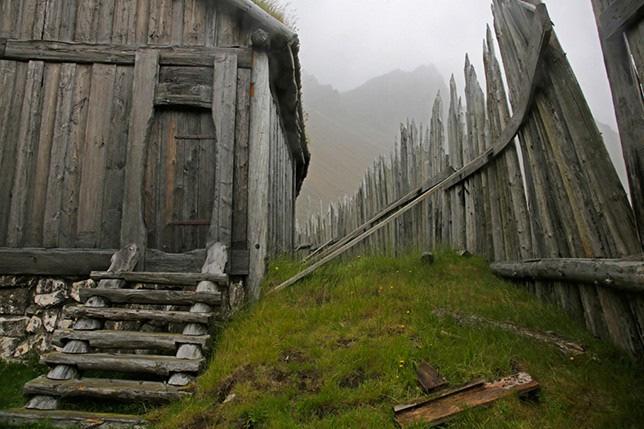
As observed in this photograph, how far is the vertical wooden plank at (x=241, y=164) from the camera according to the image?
5199 millimetres

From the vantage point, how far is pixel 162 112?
5.48 meters

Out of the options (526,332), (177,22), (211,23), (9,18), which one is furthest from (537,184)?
(9,18)

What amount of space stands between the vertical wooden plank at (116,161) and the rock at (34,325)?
101cm

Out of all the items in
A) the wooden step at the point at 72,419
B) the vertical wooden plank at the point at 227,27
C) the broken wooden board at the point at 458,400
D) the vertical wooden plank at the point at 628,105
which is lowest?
the wooden step at the point at 72,419

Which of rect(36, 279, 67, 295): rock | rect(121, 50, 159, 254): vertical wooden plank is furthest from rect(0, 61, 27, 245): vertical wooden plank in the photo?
rect(121, 50, 159, 254): vertical wooden plank

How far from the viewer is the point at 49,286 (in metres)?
5.01

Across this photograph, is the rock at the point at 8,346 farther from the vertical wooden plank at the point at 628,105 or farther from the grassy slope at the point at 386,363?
the vertical wooden plank at the point at 628,105

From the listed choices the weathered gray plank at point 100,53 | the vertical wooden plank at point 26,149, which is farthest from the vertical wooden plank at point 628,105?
the vertical wooden plank at point 26,149

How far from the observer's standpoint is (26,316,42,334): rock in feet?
16.0

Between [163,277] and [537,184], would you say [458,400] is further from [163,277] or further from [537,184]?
[163,277]

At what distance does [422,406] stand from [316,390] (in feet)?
2.43

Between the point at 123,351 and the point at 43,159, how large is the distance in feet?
8.37

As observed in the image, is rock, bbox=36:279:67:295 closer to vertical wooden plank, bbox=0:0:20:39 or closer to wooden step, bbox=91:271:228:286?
wooden step, bbox=91:271:228:286

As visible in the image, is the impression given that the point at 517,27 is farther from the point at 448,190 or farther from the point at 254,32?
the point at 254,32
